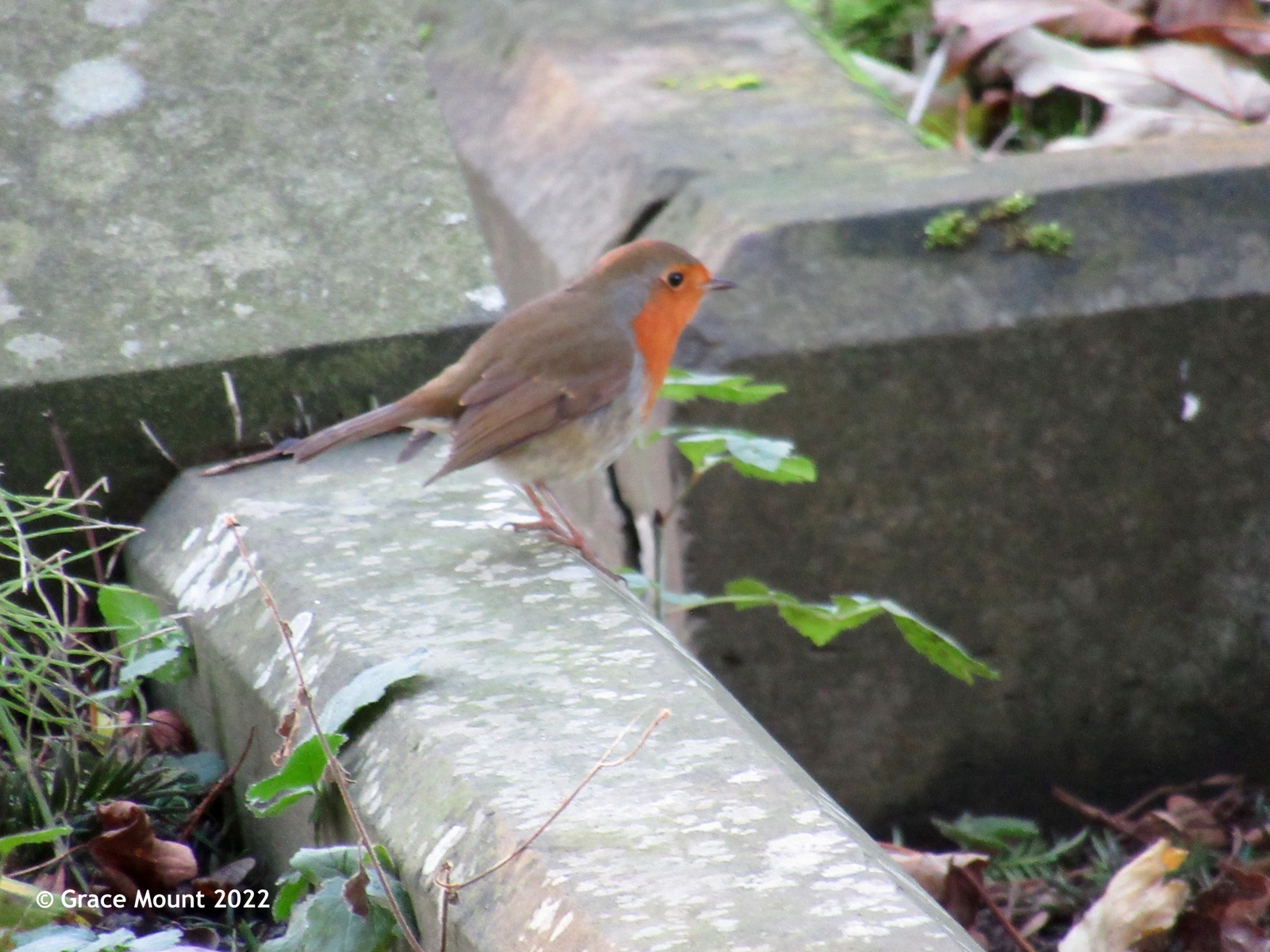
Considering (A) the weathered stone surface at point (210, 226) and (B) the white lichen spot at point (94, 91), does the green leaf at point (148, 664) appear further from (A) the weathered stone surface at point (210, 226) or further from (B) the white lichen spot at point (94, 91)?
(B) the white lichen spot at point (94, 91)

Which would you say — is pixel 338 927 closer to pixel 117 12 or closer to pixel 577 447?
pixel 577 447

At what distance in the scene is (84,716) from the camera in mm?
2426

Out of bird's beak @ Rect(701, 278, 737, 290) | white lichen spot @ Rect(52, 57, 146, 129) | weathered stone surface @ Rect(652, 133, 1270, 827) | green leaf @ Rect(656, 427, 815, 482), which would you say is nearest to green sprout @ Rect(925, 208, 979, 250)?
weathered stone surface @ Rect(652, 133, 1270, 827)

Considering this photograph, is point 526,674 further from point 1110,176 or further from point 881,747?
point 1110,176

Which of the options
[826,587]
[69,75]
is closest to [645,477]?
[826,587]

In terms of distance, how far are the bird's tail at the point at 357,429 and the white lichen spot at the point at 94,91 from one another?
0.76m

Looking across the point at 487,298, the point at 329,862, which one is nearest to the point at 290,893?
the point at 329,862

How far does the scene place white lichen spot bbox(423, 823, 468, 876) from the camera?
1621 mm

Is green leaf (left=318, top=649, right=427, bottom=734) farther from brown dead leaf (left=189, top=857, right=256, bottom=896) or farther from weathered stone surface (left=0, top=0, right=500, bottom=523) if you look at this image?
weathered stone surface (left=0, top=0, right=500, bottom=523)

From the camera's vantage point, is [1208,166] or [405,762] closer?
[405,762]

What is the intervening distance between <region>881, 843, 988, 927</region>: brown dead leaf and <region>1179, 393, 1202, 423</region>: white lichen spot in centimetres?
113

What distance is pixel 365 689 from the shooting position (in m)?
1.87

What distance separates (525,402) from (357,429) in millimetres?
357

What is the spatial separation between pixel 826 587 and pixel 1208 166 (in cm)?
125
